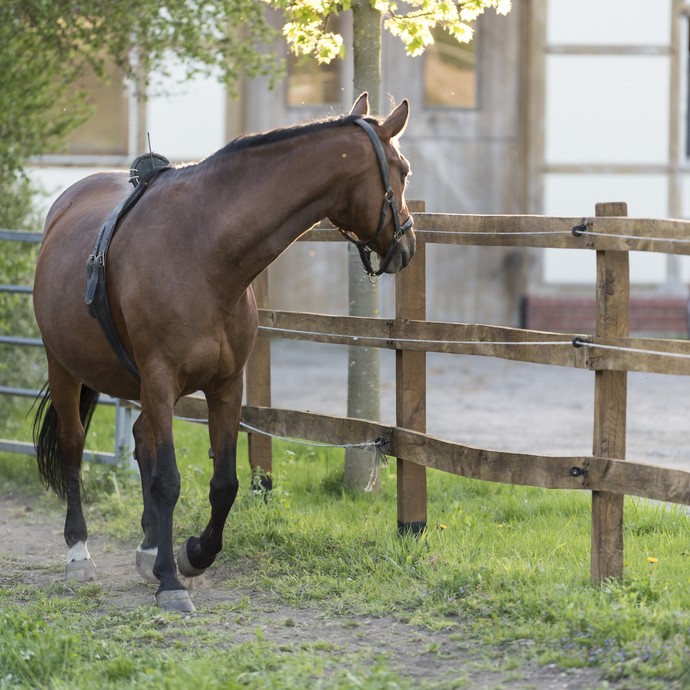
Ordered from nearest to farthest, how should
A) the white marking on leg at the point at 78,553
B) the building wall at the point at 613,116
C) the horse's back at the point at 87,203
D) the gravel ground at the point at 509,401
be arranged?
the white marking on leg at the point at 78,553
the horse's back at the point at 87,203
the gravel ground at the point at 509,401
the building wall at the point at 613,116

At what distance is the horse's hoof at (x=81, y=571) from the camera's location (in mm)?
5155

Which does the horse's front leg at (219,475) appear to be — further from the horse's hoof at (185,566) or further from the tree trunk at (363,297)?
the tree trunk at (363,297)

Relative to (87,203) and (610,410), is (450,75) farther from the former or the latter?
(610,410)

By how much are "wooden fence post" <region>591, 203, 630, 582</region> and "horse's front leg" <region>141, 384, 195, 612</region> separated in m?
1.60

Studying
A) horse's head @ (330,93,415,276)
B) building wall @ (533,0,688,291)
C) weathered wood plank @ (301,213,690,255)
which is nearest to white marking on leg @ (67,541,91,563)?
weathered wood plank @ (301,213,690,255)

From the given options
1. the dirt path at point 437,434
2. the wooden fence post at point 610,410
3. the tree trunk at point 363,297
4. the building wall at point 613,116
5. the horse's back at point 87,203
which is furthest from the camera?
the building wall at point 613,116

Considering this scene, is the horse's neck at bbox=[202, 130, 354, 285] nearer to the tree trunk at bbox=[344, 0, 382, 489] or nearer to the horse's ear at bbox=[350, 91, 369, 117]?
the horse's ear at bbox=[350, 91, 369, 117]

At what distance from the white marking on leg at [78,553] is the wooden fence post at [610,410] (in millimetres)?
2330

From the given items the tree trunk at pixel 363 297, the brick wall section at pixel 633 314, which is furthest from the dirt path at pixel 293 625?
the brick wall section at pixel 633 314

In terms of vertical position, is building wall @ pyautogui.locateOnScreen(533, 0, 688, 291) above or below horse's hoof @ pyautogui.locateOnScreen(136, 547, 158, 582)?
above

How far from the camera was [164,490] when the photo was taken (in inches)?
184

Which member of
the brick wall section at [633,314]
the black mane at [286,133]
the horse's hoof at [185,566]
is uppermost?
the black mane at [286,133]

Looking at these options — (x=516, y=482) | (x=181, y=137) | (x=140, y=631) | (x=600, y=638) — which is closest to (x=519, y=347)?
(x=516, y=482)

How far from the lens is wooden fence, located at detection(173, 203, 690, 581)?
13.8 feet
